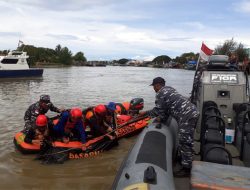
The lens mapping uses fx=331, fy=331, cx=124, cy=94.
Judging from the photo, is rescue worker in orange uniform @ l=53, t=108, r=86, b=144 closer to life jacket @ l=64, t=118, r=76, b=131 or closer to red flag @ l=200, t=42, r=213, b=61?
life jacket @ l=64, t=118, r=76, b=131

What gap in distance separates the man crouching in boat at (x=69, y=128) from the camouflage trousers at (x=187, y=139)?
2452 mm

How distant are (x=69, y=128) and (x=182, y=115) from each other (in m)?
2.87

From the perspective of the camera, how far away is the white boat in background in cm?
3128

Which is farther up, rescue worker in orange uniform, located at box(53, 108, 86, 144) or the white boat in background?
the white boat in background

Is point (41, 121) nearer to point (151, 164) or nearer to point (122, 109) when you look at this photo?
point (151, 164)

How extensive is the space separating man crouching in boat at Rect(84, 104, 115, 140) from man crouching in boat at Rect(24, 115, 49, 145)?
978 mm

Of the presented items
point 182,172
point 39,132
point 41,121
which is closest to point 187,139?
point 182,172

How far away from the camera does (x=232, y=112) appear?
21.9 ft

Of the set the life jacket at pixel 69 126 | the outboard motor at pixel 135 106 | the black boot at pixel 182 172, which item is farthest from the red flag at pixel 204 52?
the black boot at pixel 182 172

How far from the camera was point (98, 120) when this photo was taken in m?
7.32

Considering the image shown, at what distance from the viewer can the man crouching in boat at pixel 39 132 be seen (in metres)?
6.42

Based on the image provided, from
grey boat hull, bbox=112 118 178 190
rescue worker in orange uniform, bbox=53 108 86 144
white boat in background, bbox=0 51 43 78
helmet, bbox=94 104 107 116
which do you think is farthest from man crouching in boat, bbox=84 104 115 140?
white boat in background, bbox=0 51 43 78

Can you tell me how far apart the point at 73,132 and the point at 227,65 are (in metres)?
3.80

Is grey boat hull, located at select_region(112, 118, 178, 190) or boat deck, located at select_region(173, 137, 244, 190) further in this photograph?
boat deck, located at select_region(173, 137, 244, 190)
